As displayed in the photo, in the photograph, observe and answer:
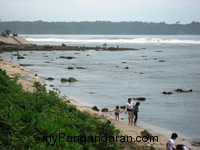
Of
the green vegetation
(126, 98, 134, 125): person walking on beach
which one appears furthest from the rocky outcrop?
the green vegetation

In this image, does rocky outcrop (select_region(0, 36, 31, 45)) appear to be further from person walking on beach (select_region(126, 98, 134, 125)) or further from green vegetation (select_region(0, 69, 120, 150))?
green vegetation (select_region(0, 69, 120, 150))

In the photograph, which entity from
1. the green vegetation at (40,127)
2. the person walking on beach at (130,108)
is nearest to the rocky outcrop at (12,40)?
the person walking on beach at (130,108)

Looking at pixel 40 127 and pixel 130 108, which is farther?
pixel 130 108

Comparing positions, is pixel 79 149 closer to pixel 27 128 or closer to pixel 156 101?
pixel 27 128

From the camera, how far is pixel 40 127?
8.38 metres

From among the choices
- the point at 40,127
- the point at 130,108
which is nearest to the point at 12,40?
the point at 130,108

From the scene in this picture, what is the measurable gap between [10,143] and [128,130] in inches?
409

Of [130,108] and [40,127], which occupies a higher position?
[40,127]

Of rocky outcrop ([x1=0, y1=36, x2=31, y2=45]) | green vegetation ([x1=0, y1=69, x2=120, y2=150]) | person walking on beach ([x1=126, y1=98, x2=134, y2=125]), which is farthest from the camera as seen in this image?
rocky outcrop ([x1=0, y1=36, x2=31, y2=45])

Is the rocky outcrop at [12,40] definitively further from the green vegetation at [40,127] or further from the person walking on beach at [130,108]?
the green vegetation at [40,127]

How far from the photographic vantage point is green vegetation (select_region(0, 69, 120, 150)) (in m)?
7.95

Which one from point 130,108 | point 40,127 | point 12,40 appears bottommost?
point 130,108

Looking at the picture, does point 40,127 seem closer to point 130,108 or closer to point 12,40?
point 130,108

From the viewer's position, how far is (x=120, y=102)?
28047 mm
